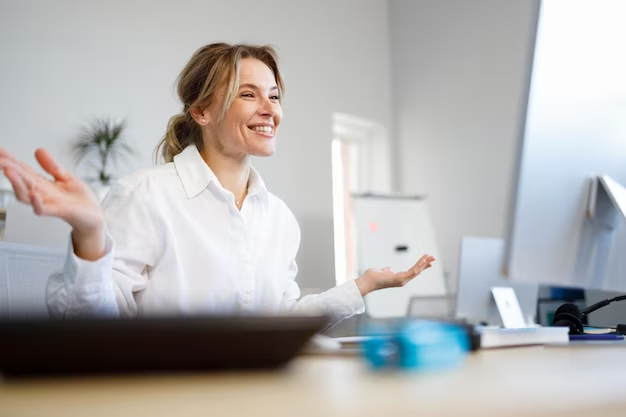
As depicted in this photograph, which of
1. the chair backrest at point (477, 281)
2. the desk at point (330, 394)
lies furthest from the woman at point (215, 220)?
the chair backrest at point (477, 281)

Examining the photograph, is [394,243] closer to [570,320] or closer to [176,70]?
[176,70]

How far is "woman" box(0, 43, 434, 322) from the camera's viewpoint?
1.50 meters

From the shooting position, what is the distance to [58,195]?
2.61ft

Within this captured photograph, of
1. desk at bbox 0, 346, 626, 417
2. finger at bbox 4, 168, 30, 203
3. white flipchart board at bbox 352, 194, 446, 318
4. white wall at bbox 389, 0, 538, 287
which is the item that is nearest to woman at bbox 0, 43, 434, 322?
finger at bbox 4, 168, 30, 203

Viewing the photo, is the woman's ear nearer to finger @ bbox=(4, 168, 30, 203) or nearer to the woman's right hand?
the woman's right hand

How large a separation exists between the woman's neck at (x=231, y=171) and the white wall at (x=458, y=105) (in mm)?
3860

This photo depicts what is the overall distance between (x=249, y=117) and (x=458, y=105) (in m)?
4.42

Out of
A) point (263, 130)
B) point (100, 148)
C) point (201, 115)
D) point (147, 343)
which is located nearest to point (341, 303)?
point (263, 130)

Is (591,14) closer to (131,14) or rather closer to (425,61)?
(131,14)

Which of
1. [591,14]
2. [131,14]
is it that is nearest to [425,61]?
[131,14]

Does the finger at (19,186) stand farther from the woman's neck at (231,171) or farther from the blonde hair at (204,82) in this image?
the blonde hair at (204,82)

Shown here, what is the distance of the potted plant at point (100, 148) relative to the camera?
14.1ft

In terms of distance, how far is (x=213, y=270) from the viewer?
158 cm

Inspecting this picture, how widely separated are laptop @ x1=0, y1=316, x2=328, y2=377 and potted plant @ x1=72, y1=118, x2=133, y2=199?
3925 millimetres
